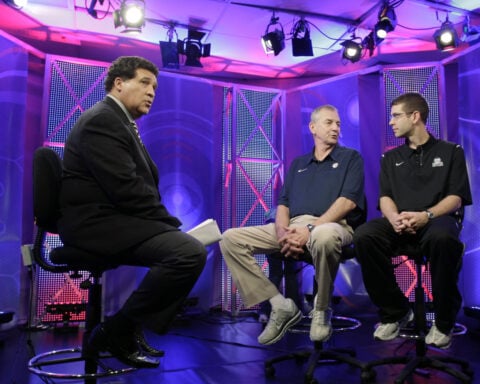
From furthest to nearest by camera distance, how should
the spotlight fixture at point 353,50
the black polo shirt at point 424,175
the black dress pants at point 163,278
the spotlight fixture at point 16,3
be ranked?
the spotlight fixture at point 353,50 → the spotlight fixture at point 16,3 → the black polo shirt at point 424,175 → the black dress pants at point 163,278

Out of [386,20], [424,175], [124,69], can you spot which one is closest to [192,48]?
[386,20]

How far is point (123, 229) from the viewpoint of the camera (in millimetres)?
2020

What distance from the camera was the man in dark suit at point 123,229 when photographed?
1.99m

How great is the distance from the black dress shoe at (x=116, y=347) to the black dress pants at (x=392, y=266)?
1227 millimetres

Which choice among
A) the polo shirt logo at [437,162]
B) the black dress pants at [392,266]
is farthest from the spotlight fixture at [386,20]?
the black dress pants at [392,266]

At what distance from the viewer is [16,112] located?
13.8ft

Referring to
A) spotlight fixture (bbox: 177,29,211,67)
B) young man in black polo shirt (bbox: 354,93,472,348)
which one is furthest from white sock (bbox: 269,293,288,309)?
spotlight fixture (bbox: 177,29,211,67)

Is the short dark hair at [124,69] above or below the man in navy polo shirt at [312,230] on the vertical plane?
above

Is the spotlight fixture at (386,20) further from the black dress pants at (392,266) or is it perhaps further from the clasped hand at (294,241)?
the clasped hand at (294,241)

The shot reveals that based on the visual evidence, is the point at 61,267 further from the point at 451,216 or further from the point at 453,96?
the point at 453,96

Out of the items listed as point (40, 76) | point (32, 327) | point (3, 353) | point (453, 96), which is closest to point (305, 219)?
point (3, 353)

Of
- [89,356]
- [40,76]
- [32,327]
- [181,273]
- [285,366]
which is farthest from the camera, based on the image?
[40,76]

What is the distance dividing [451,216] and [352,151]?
806mm

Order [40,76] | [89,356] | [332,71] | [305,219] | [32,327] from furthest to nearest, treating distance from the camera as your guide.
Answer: [332,71], [40,76], [32,327], [305,219], [89,356]
